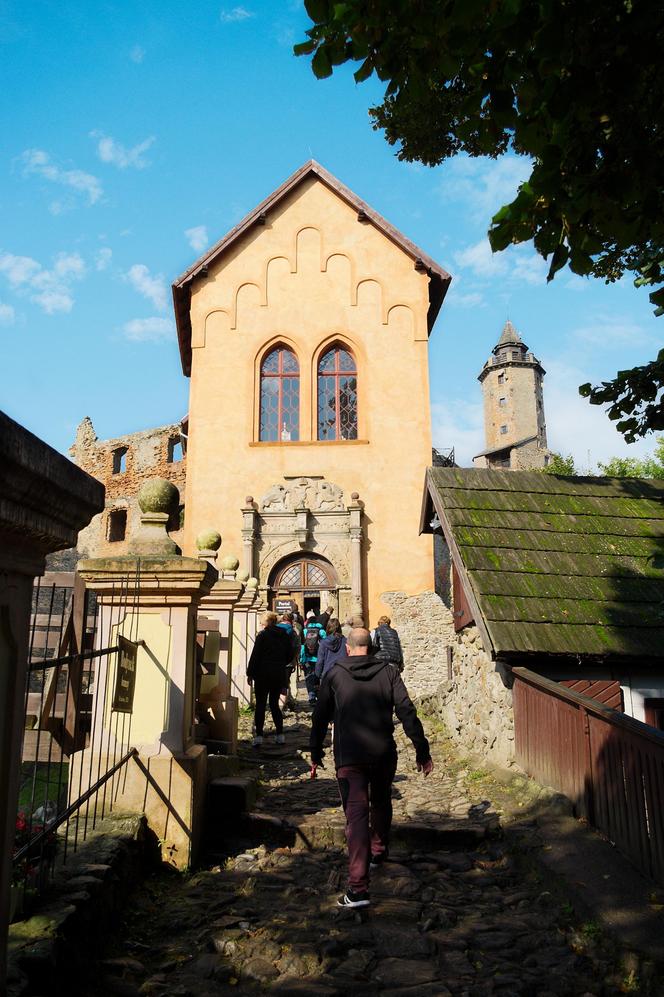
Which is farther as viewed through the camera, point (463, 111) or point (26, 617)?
point (463, 111)

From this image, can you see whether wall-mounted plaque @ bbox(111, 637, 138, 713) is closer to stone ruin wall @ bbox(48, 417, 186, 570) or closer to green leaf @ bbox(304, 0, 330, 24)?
green leaf @ bbox(304, 0, 330, 24)

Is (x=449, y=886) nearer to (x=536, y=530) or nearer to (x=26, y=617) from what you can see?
(x=26, y=617)

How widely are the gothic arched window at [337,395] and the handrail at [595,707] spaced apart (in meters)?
11.5

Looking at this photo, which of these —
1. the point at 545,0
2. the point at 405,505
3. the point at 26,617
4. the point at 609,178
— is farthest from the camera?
the point at 405,505

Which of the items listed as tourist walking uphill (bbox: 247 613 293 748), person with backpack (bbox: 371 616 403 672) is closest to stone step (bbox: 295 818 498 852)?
tourist walking uphill (bbox: 247 613 293 748)

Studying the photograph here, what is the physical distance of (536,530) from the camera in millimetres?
9375

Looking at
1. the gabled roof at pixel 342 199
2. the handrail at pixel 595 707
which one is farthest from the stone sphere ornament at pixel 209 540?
the gabled roof at pixel 342 199

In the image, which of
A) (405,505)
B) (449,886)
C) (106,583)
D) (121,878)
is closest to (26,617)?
(121,878)

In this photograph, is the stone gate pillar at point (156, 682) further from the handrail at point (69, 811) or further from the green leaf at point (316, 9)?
the green leaf at point (316, 9)

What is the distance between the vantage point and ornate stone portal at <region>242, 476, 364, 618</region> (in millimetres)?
17188

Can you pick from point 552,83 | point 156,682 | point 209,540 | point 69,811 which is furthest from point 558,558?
point 69,811

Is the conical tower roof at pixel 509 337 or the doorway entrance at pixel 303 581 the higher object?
the conical tower roof at pixel 509 337

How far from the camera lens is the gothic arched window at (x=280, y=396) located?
1850cm

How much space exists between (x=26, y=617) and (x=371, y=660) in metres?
3.24
